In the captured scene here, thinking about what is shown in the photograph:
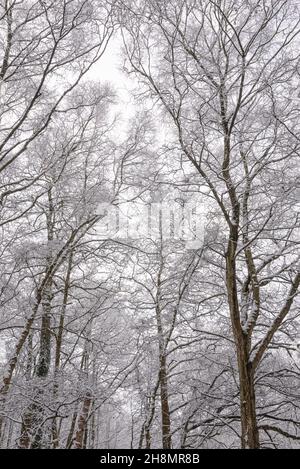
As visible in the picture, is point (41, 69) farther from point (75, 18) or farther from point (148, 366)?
point (148, 366)

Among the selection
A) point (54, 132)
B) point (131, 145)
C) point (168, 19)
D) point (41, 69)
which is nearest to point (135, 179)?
point (131, 145)

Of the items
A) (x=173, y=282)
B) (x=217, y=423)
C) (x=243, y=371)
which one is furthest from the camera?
(x=173, y=282)

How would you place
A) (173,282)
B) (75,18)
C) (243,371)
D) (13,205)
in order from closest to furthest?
(75,18), (243,371), (13,205), (173,282)

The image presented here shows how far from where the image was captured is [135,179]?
7004 mm

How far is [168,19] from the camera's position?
416cm

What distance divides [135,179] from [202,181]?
7.17 ft

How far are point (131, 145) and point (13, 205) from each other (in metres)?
2.63

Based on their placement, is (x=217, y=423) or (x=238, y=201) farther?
(x=217, y=423)

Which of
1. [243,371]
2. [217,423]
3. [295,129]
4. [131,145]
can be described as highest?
[131,145]

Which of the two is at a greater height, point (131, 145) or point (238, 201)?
point (131, 145)

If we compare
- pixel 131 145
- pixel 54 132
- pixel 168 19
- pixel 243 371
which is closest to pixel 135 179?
pixel 131 145

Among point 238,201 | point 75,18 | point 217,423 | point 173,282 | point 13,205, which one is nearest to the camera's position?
point 75,18

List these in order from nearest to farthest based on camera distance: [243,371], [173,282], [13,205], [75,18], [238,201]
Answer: [75,18] → [243,371] → [238,201] → [13,205] → [173,282]

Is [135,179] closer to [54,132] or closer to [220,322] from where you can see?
[54,132]
